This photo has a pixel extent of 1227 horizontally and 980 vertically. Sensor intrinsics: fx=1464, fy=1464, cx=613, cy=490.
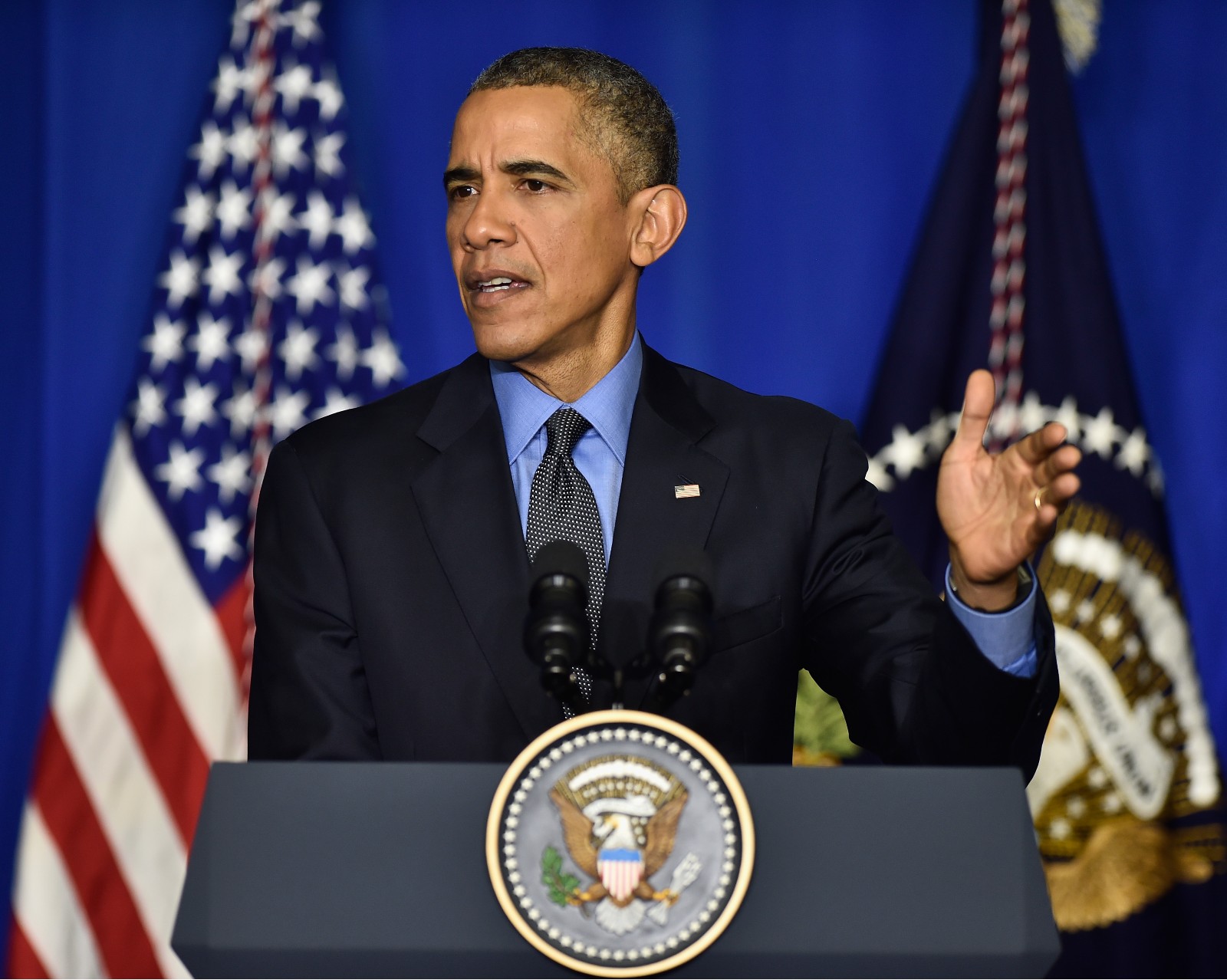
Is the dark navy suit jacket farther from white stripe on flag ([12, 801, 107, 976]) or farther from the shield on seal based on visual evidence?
white stripe on flag ([12, 801, 107, 976])

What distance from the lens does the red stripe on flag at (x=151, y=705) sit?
332 centimetres

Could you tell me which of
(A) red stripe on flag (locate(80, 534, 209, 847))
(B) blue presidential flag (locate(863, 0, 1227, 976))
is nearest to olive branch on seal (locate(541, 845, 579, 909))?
(B) blue presidential flag (locate(863, 0, 1227, 976))

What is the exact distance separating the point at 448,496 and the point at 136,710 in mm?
1700

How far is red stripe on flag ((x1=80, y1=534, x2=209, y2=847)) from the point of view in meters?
3.32

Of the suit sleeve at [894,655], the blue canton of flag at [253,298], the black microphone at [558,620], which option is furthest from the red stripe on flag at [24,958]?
the black microphone at [558,620]

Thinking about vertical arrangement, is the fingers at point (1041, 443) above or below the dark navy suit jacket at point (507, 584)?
above

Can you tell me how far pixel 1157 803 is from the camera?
3.25m

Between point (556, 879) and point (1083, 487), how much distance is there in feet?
7.90

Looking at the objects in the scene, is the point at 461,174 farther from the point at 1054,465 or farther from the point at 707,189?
the point at 707,189

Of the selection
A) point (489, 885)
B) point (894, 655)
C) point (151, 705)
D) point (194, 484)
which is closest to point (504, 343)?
point (894, 655)

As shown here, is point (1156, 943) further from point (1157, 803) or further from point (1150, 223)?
point (1150, 223)

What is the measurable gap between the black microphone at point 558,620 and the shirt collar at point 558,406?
0.64m

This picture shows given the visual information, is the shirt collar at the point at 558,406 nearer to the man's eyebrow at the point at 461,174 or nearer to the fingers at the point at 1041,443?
the man's eyebrow at the point at 461,174

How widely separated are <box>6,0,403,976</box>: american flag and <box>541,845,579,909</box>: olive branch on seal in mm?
2270
